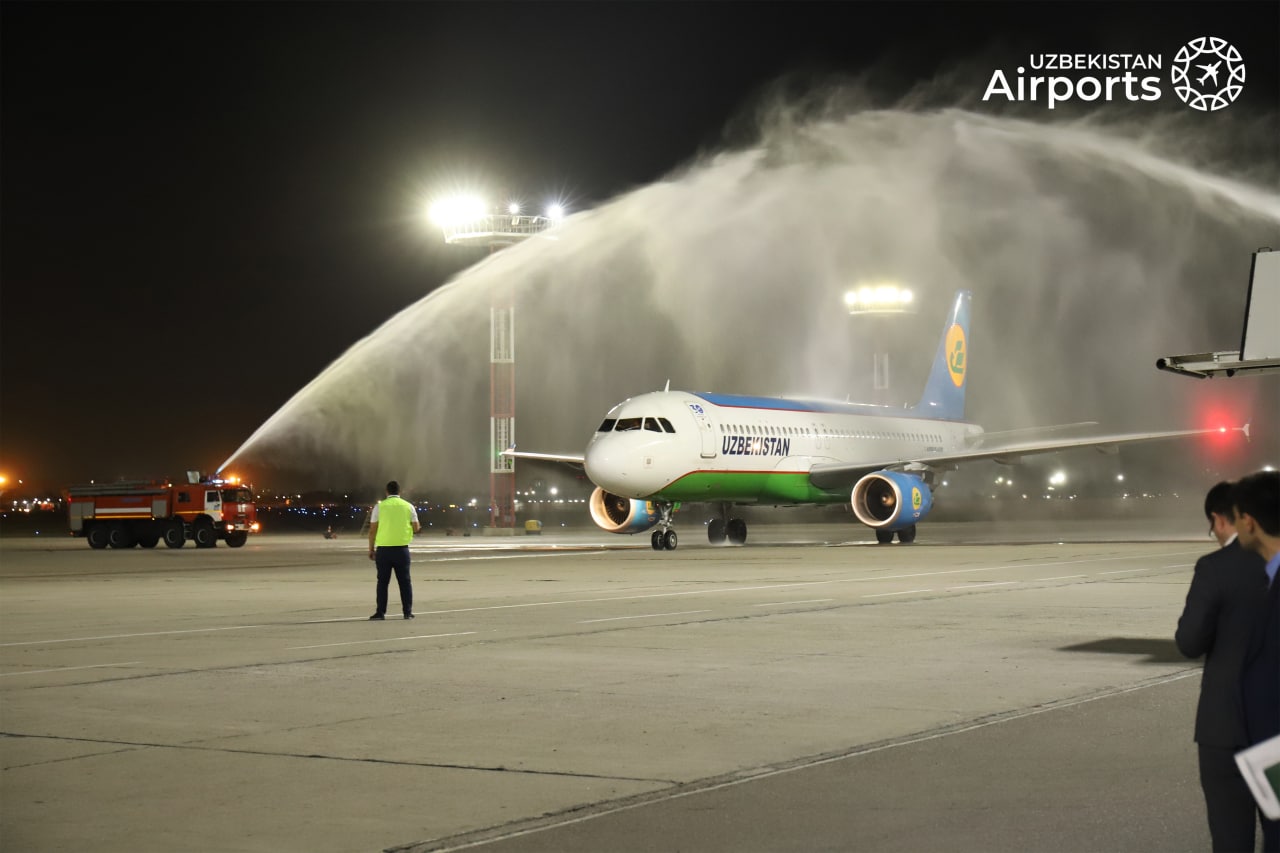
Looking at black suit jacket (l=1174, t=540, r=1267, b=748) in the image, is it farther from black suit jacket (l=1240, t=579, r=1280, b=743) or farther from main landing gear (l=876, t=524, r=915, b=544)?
main landing gear (l=876, t=524, r=915, b=544)

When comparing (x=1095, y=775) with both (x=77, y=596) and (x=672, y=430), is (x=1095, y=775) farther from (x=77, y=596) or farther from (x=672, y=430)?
(x=672, y=430)

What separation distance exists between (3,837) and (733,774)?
382 centimetres

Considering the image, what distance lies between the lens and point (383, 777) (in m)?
8.36

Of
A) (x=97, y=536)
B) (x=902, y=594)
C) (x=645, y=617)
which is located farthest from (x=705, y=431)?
(x=97, y=536)

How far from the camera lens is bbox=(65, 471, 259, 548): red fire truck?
4794 centimetres

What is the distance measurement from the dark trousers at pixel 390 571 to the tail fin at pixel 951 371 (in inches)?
1494

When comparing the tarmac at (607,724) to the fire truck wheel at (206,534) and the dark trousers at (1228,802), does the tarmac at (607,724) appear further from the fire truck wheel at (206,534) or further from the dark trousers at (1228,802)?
the fire truck wheel at (206,534)

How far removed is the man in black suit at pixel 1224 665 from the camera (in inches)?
204

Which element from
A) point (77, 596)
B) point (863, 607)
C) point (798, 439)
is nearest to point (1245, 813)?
point (863, 607)

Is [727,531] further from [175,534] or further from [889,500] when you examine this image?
[175,534]

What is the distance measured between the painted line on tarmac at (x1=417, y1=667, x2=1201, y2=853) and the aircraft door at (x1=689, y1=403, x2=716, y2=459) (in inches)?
1063

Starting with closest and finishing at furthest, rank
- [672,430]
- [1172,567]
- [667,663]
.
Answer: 1. [667,663]
2. [1172,567]
3. [672,430]

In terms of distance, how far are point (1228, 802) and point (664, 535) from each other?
34035 mm

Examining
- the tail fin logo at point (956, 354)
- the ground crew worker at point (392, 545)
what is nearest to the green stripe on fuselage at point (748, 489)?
the tail fin logo at point (956, 354)
